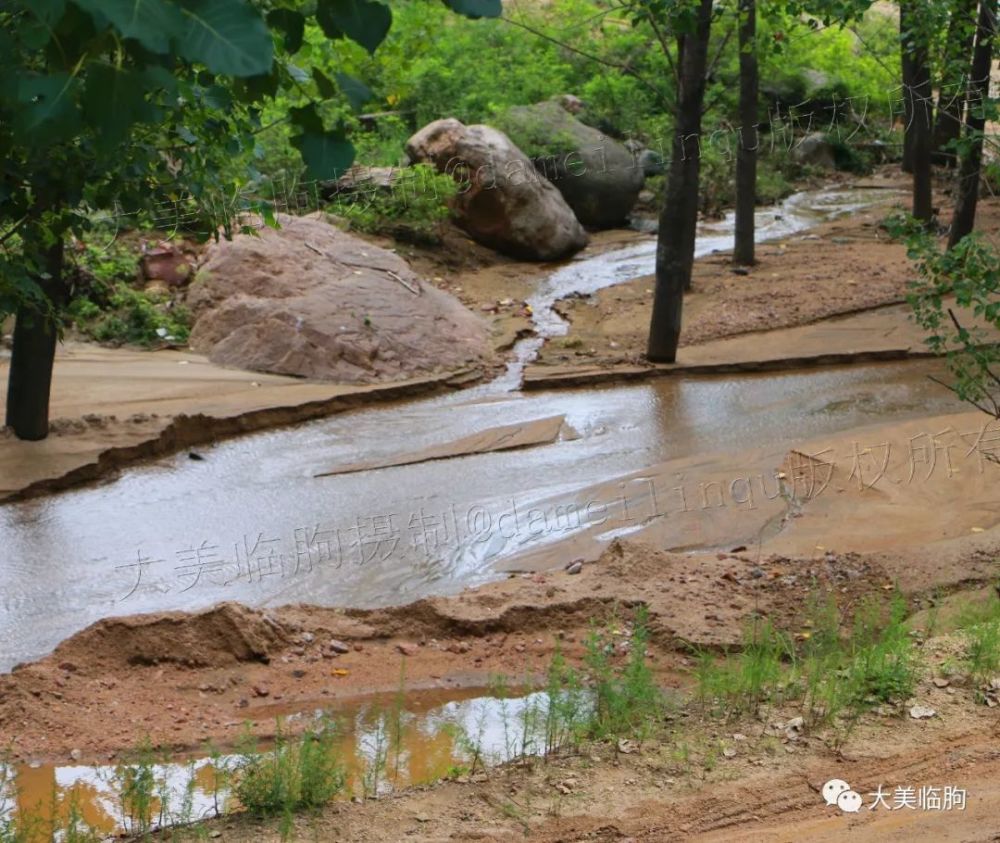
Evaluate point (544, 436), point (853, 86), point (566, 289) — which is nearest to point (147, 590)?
point (544, 436)

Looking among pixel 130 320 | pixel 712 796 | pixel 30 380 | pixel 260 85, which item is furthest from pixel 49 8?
pixel 130 320

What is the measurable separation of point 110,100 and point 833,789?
10.4ft

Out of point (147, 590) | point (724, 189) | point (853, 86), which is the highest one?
point (853, 86)

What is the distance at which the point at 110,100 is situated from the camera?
1.84 meters

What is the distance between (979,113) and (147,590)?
5.30 m

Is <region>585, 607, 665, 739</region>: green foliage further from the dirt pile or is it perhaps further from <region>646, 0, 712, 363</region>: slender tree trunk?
<region>646, 0, 712, 363</region>: slender tree trunk

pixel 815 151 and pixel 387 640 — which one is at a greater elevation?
pixel 815 151

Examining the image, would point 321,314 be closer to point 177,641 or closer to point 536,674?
point 177,641

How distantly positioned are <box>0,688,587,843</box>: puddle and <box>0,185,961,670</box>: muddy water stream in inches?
57.4

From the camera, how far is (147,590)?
23.2 feet

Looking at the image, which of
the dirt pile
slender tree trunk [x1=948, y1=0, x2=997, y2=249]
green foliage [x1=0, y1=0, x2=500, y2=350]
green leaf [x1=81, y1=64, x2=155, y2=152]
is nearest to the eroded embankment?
the dirt pile

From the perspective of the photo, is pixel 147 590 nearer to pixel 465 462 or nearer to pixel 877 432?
pixel 465 462

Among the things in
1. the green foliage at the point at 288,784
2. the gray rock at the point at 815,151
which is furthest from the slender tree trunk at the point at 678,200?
the gray rock at the point at 815,151

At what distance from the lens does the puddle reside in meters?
4.34
